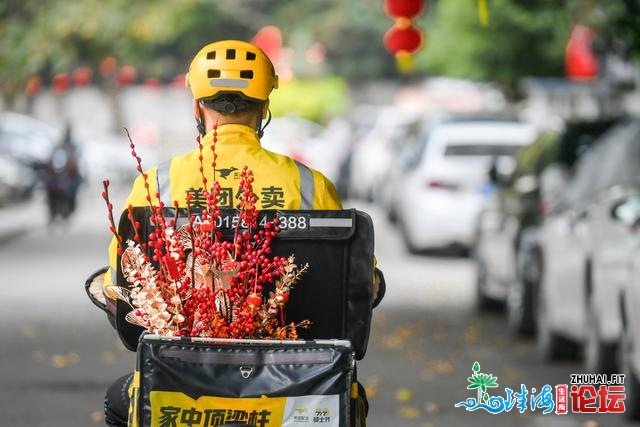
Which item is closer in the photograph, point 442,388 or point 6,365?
point 442,388

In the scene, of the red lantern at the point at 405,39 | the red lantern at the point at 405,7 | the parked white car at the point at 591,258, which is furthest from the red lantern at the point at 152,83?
the parked white car at the point at 591,258

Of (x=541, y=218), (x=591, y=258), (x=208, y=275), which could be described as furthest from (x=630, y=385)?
(x=208, y=275)

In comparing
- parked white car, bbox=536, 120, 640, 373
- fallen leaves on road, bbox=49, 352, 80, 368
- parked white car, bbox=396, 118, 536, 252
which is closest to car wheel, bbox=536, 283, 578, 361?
parked white car, bbox=536, 120, 640, 373

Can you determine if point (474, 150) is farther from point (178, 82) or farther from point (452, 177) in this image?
point (178, 82)

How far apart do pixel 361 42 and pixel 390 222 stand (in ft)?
170

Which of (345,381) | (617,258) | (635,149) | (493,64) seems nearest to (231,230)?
(345,381)

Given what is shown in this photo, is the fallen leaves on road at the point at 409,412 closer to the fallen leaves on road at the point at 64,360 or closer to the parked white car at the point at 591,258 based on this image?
the parked white car at the point at 591,258

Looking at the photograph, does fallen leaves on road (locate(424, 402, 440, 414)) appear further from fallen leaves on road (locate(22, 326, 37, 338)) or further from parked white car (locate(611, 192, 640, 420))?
fallen leaves on road (locate(22, 326, 37, 338))

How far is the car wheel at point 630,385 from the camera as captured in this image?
31.2 ft

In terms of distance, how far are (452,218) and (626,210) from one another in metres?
10.7

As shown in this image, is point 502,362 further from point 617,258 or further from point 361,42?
point 361,42

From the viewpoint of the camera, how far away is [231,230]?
4.83 metres

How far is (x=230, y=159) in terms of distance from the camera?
518 centimetres

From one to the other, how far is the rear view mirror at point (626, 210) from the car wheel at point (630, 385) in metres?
0.91
